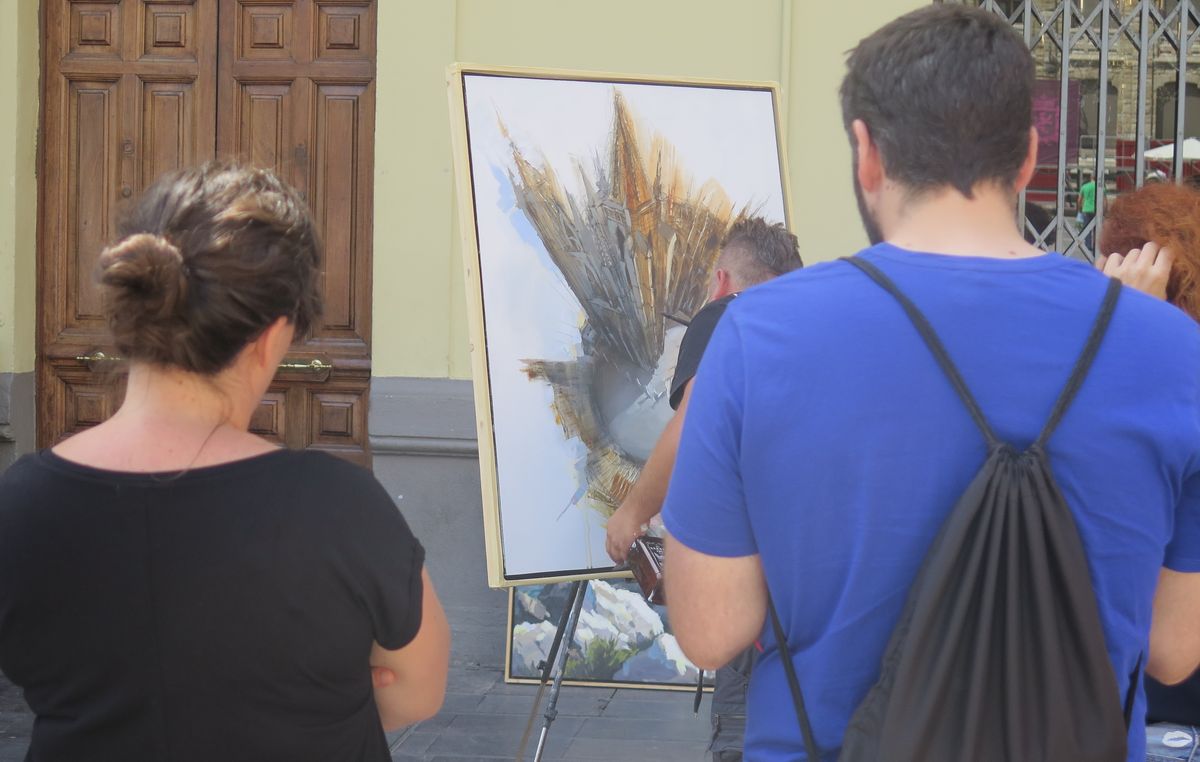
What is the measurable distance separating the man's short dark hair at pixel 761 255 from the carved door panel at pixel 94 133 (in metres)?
3.46

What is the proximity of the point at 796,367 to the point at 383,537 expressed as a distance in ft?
1.73

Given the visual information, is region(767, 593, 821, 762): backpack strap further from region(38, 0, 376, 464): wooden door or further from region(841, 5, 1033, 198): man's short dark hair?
region(38, 0, 376, 464): wooden door

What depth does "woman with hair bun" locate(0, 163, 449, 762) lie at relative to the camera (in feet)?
4.84

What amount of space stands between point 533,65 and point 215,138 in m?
1.60

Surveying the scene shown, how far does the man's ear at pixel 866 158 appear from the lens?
5.10 ft

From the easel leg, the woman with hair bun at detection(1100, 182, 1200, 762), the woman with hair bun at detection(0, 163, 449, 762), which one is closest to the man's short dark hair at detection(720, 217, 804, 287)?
the woman with hair bun at detection(1100, 182, 1200, 762)

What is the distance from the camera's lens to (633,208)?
12.5ft

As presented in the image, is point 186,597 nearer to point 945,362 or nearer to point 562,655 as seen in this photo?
point 945,362

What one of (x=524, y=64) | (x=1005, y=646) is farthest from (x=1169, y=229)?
(x=524, y=64)

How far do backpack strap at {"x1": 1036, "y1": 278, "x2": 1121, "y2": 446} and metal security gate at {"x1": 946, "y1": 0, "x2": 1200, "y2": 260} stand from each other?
161 inches

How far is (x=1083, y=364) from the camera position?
145 centimetres

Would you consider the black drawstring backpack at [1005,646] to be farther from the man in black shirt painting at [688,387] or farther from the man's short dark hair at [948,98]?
the man in black shirt painting at [688,387]

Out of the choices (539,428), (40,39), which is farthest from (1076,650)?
(40,39)

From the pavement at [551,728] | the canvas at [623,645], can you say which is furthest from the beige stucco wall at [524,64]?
the pavement at [551,728]
